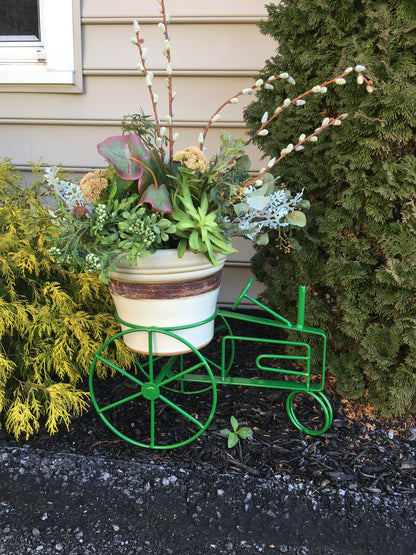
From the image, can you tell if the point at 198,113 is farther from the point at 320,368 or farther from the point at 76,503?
the point at 76,503

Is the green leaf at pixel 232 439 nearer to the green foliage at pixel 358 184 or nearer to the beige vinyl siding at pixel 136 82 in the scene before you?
the green foliage at pixel 358 184

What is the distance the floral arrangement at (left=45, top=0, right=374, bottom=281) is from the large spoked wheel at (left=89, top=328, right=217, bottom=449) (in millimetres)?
366

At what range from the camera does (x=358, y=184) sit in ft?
5.95

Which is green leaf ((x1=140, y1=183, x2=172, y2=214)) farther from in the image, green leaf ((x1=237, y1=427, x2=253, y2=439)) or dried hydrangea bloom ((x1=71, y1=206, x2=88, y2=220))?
green leaf ((x1=237, y1=427, x2=253, y2=439))

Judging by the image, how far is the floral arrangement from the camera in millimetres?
1463

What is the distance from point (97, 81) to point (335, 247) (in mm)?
1829

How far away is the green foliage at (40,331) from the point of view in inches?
77.2

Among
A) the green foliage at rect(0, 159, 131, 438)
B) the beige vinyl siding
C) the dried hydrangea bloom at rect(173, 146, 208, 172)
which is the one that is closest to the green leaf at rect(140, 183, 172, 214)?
the dried hydrangea bloom at rect(173, 146, 208, 172)

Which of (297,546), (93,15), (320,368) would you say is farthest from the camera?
Answer: (93,15)

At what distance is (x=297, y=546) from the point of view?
4.74 feet

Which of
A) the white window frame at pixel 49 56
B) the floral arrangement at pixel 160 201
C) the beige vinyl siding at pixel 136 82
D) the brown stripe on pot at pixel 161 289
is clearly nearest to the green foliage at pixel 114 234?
the floral arrangement at pixel 160 201

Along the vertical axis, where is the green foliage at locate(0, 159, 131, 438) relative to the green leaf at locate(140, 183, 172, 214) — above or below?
below

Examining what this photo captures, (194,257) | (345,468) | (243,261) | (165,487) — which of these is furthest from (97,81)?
(345,468)

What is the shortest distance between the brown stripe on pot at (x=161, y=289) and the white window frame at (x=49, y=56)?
168 centimetres
